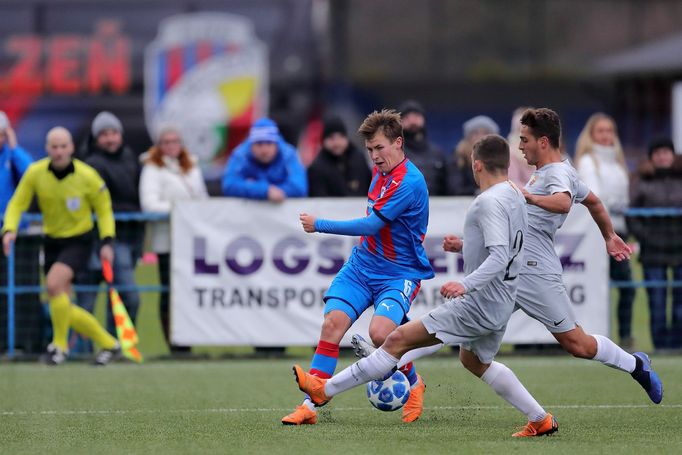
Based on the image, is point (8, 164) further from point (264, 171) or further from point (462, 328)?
A: point (462, 328)

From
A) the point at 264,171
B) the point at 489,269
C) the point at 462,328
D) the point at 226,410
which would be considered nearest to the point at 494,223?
the point at 489,269

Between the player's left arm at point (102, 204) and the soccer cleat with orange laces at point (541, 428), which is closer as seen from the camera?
the soccer cleat with orange laces at point (541, 428)

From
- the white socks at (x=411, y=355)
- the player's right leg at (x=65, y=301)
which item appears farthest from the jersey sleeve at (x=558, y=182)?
the player's right leg at (x=65, y=301)

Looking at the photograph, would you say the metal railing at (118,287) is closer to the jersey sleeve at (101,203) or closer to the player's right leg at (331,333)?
the jersey sleeve at (101,203)

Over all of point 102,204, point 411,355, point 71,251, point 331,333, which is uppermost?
point 102,204

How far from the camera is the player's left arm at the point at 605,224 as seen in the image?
360 inches

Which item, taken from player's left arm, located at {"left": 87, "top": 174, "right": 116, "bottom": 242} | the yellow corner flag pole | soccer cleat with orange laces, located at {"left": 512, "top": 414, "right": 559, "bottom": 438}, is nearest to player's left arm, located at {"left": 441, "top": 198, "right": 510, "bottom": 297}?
soccer cleat with orange laces, located at {"left": 512, "top": 414, "right": 559, "bottom": 438}

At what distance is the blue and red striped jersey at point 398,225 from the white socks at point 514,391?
3.18ft

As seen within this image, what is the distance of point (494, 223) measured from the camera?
828 cm

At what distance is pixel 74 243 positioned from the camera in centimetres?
1295

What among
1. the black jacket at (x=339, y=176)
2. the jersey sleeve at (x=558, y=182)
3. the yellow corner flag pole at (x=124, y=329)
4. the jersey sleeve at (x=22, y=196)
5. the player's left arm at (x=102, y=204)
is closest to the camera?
the jersey sleeve at (x=558, y=182)

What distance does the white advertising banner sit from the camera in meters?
13.4

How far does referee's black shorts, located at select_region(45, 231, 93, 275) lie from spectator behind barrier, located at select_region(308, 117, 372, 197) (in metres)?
2.13

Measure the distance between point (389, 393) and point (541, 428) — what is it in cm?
102
